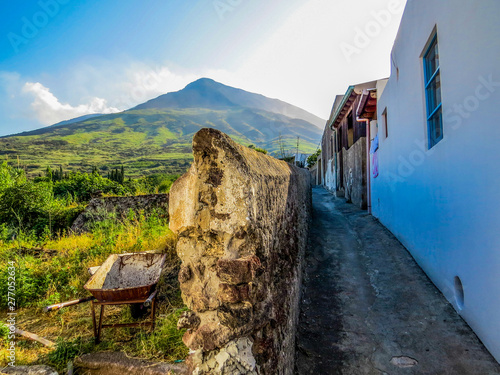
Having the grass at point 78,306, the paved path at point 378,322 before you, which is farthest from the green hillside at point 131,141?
the paved path at point 378,322

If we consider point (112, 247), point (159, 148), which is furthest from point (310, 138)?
point (112, 247)

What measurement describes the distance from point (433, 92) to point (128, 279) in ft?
17.9

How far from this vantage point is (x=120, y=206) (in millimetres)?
9688

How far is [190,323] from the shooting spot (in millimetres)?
1803

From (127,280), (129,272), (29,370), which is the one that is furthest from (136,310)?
(29,370)

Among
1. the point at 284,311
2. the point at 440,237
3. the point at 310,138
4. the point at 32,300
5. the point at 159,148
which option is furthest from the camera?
the point at 310,138

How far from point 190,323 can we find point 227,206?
31.2 inches

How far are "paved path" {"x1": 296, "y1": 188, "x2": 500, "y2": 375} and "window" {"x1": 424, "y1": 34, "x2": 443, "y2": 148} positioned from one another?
7.48ft

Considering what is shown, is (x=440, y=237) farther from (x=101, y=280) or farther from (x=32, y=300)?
(x=32, y=300)

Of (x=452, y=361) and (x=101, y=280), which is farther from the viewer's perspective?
(x=101, y=280)

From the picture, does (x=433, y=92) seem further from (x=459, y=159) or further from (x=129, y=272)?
(x=129, y=272)

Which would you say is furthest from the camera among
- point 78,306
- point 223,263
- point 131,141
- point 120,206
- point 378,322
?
point 131,141

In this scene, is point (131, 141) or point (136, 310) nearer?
point (136, 310)

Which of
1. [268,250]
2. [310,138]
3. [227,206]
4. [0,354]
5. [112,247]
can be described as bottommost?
[0,354]
